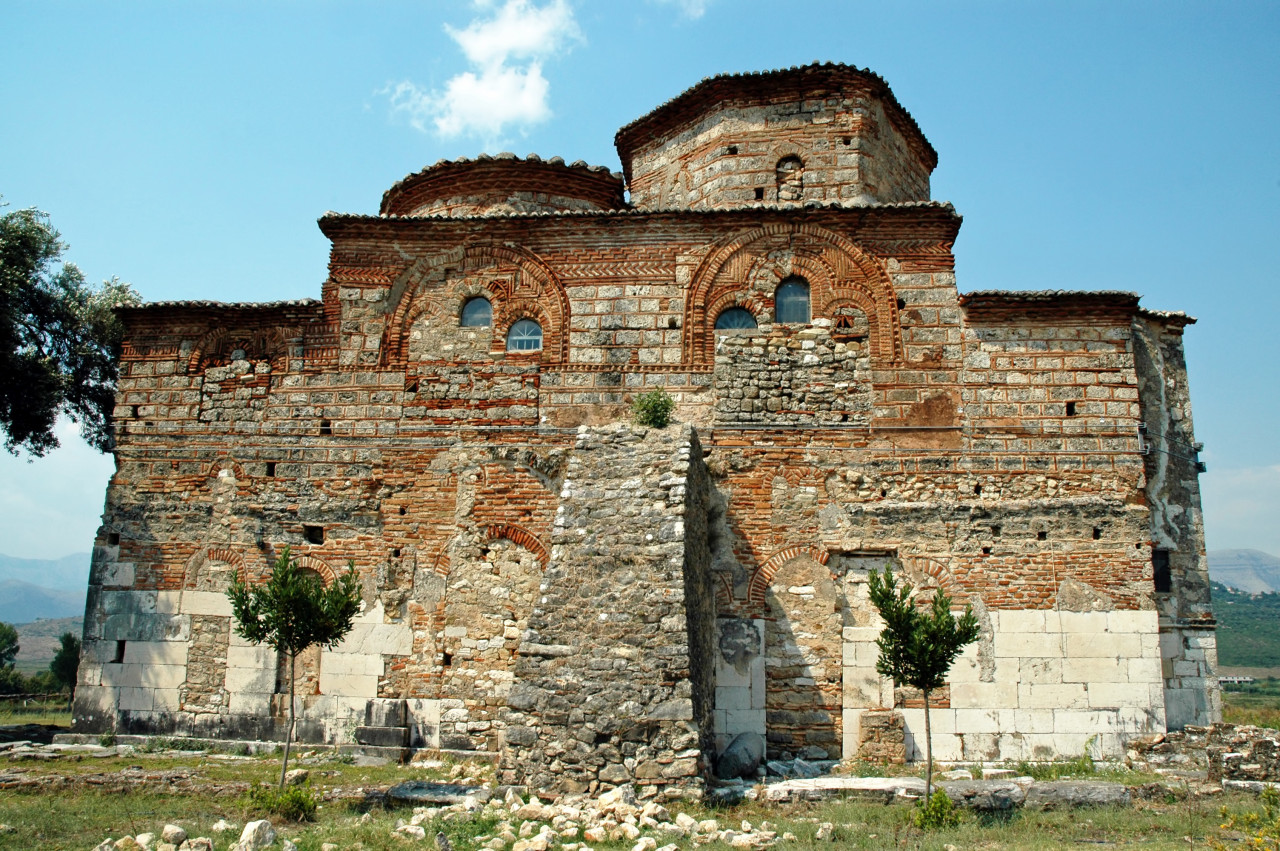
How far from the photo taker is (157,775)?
10234mm

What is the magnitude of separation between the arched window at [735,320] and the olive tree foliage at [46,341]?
10065 mm

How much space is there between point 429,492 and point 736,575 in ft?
14.3

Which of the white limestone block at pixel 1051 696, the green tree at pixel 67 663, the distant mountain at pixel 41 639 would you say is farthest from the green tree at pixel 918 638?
the distant mountain at pixel 41 639

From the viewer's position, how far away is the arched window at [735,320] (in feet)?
42.7

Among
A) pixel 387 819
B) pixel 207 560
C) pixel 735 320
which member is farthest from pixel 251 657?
pixel 735 320

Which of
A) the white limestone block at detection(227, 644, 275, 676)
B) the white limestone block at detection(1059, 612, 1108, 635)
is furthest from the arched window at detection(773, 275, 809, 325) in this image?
the white limestone block at detection(227, 644, 275, 676)

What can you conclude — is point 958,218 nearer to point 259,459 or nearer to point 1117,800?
point 1117,800

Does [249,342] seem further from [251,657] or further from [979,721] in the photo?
[979,721]

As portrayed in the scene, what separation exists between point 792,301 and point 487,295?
4404mm

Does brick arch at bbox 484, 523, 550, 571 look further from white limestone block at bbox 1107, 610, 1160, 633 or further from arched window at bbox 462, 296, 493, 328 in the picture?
white limestone block at bbox 1107, 610, 1160, 633

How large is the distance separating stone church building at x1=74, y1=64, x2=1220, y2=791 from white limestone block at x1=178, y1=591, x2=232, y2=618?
1.6 inches

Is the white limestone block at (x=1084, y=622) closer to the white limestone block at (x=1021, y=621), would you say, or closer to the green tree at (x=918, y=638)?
the white limestone block at (x=1021, y=621)

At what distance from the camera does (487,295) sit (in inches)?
531

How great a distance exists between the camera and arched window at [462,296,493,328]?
13.4 m
